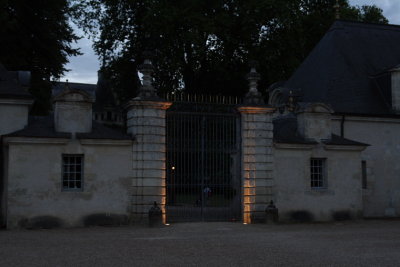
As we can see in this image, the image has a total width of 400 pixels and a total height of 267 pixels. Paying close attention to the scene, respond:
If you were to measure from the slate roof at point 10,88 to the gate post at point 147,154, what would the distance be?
11.6 feet

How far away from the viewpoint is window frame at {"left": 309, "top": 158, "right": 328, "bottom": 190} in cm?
1812

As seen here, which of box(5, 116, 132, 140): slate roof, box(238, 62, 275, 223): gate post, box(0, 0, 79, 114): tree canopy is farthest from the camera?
box(0, 0, 79, 114): tree canopy

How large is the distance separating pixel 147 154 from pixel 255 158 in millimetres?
3346

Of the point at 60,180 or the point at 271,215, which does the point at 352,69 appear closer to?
the point at 271,215

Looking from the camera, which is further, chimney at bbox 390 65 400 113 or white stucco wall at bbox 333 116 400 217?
chimney at bbox 390 65 400 113

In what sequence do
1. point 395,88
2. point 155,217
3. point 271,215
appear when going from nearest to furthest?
point 155,217, point 271,215, point 395,88

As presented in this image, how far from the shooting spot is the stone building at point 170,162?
15.2 metres

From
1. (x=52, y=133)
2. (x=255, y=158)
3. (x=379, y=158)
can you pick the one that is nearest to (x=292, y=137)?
(x=255, y=158)

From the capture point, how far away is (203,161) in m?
16.5

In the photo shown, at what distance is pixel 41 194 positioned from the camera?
1505 centimetres

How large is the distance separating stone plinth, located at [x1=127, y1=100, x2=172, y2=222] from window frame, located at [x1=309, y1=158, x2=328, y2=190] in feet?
16.9

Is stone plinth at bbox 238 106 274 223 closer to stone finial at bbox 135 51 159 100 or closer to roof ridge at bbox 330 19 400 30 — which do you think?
stone finial at bbox 135 51 159 100

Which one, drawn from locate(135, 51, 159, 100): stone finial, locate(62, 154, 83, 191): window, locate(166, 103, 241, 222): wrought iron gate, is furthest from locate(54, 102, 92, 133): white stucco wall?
locate(166, 103, 241, 222): wrought iron gate

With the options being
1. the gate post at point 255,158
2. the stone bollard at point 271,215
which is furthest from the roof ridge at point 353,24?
the stone bollard at point 271,215
